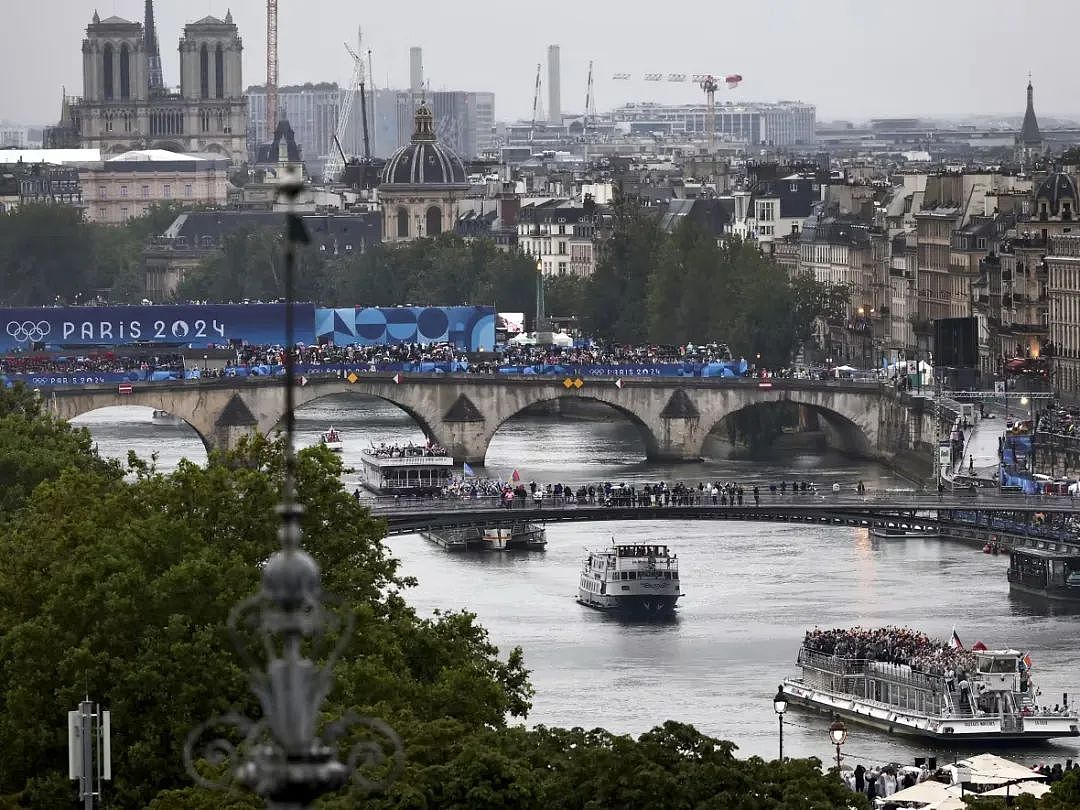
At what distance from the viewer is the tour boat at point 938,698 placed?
44875 millimetres

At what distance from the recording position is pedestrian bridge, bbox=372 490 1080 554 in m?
57.8

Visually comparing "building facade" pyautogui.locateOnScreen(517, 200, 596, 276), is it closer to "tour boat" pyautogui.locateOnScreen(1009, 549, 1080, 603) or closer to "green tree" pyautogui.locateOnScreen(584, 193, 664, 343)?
"green tree" pyautogui.locateOnScreen(584, 193, 664, 343)

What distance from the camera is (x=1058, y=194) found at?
86125 mm

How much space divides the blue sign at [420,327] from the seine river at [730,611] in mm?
17668

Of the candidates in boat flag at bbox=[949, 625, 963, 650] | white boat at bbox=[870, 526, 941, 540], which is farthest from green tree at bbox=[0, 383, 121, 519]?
white boat at bbox=[870, 526, 941, 540]

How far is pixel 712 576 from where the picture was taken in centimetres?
6019

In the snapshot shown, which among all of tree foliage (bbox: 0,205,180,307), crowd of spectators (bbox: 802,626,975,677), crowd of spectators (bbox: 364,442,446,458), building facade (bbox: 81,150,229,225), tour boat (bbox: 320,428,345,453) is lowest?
crowd of spectators (bbox: 802,626,975,677)

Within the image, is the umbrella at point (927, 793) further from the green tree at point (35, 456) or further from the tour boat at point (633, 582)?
the tour boat at point (633, 582)

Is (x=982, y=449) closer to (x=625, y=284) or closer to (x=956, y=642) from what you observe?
(x=956, y=642)

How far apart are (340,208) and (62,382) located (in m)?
74.9

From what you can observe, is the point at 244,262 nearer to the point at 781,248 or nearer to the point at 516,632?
the point at 781,248

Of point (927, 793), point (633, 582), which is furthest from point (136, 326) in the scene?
point (927, 793)

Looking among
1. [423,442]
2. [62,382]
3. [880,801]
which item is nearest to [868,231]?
[423,442]

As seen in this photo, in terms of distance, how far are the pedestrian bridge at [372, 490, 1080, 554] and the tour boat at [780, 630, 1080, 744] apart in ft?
31.3
